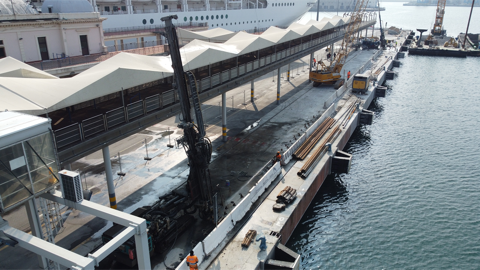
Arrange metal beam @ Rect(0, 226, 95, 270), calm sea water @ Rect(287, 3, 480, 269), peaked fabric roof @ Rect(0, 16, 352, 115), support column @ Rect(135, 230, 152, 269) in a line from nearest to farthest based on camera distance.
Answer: metal beam @ Rect(0, 226, 95, 270) < support column @ Rect(135, 230, 152, 269) < peaked fabric roof @ Rect(0, 16, 352, 115) < calm sea water @ Rect(287, 3, 480, 269)

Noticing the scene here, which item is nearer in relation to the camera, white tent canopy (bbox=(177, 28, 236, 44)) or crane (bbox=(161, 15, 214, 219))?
crane (bbox=(161, 15, 214, 219))

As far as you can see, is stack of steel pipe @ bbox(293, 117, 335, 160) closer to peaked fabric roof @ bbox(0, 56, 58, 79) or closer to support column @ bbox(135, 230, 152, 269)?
support column @ bbox(135, 230, 152, 269)

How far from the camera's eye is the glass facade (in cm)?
1177

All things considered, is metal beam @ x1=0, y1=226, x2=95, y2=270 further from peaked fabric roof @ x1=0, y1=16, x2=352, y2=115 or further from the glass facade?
peaked fabric roof @ x1=0, y1=16, x2=352, y2=115

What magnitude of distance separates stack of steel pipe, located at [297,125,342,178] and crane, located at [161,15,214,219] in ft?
24.9

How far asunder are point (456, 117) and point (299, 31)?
2301 centimetres

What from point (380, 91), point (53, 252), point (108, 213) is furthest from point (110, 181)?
point (380, 91)

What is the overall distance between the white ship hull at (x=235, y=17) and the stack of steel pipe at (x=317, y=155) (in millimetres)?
41452

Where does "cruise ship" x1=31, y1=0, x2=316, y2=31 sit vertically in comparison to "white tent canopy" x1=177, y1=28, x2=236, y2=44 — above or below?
above

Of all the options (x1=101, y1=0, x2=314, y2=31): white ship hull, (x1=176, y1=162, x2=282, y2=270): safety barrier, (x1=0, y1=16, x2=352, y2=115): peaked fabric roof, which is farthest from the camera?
(x1=101, y1=0, x2=314, y2=31): white ship hull

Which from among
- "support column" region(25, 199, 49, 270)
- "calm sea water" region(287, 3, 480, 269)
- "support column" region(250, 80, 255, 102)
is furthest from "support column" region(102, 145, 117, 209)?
"support column" region(250, 80, 255, 102)

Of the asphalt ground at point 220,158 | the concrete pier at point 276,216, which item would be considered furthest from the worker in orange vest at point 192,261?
the asphalt ground at point 220,158

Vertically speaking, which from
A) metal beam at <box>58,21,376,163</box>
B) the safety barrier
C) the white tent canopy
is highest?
the white tent canopy

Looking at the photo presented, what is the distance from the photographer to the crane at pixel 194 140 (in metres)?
19.7
